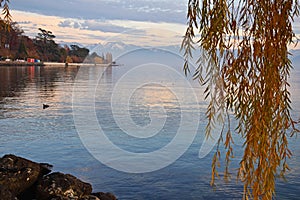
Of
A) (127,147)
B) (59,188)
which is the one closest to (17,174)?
(59,188)

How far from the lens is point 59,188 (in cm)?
1211

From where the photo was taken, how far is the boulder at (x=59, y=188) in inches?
472

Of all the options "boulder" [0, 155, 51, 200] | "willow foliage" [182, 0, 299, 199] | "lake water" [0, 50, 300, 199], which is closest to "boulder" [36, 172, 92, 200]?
"boulder" [0, 155, 51, 200]

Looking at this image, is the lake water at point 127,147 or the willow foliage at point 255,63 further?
the lake water at point 127,147

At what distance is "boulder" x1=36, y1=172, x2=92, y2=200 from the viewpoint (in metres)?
12.0

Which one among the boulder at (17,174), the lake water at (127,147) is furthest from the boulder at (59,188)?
the lake water at (127,147)

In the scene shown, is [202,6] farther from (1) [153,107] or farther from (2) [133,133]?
(1) [153,107]

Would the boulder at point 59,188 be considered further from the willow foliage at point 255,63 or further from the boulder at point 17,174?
the willow foliage at point 255,63

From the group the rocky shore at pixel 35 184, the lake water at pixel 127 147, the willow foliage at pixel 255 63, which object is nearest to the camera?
the willow foliage at pixel 255 63

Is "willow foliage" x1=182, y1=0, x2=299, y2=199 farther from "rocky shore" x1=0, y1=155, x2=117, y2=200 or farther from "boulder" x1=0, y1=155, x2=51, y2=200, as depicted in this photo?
→ "boulder" x1=0, y1=155, x2=51, y2=200

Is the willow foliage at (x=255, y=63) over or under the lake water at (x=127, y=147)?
over

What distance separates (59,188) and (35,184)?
1325 millimetres

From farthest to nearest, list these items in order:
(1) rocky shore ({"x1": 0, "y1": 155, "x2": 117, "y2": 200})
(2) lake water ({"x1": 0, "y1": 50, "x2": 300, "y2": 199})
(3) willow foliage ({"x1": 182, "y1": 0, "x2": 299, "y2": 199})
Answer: (2) lake water ({"x1": 0, "y1": 50, "x2": 300, "y2": 199})
(1) rocky shore ({"x1": 0, "y1": 155, "x2": 117, "y2": 200})
(3) willow foliage ({"x1": 182, "y1": 0, "x2": 299, "y2": 199})

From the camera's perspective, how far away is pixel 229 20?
3479 millimetres
